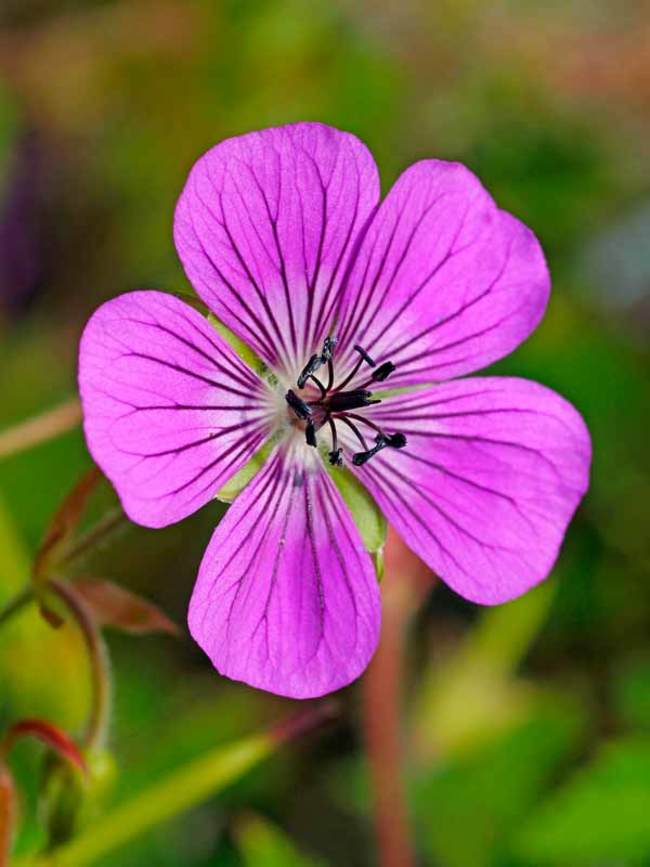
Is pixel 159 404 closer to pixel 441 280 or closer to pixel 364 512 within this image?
pixel 364 512

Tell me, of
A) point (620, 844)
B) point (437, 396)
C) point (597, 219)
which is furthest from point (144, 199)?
point (620, 844)

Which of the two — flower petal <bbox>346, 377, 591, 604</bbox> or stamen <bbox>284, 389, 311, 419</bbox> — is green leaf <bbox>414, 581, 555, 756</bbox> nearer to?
flower petal <bbox>346, 377, 591, 604</bbox>

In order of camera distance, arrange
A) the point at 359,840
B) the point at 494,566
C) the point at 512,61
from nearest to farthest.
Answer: the point at 494,566 → the point at 359,840 → the point at 512,61

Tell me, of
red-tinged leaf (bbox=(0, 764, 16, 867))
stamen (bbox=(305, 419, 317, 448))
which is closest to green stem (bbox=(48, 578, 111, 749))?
red-tinged leaf (bbox=(0, 764, 16, 867))

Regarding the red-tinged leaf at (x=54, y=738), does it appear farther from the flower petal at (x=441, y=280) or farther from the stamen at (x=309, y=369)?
the flower petal at (x=441, y=280)

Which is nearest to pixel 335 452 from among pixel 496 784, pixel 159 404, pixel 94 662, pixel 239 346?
pixel 239 346

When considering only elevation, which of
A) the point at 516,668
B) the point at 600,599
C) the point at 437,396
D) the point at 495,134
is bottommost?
the point at 516,668

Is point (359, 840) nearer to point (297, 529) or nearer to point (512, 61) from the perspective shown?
point (297, 529)
